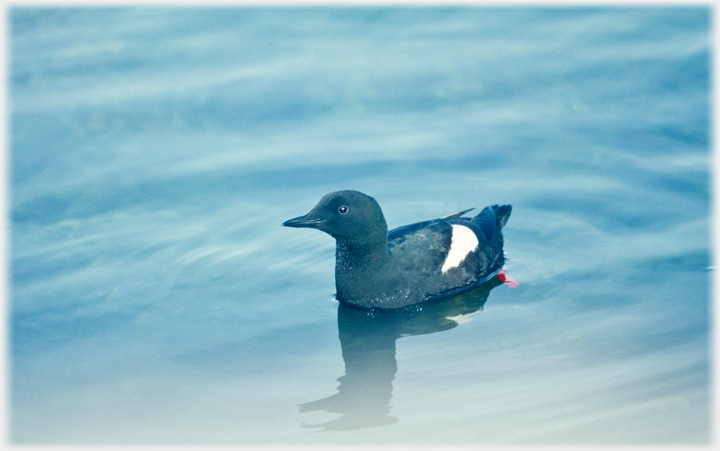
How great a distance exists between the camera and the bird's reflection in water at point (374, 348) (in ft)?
19.9

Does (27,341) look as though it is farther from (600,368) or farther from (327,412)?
(600,368)

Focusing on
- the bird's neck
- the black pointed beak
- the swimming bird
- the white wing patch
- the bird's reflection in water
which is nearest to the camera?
the bird's reflection in water

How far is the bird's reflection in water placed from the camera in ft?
19.9

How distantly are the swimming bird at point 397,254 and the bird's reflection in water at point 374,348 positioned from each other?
114 millimetres

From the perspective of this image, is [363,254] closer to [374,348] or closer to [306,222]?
[306,222]

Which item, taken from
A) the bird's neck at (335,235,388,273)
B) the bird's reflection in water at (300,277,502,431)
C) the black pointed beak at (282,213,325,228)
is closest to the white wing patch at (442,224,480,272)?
the bird's reflection in water at (300,277,502,431)

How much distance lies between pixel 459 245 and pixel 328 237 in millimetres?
1640

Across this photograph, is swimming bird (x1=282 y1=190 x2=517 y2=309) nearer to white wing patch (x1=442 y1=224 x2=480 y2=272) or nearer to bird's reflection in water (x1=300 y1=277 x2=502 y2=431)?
white wing patch (x1=442 y1=224 x2=480 y2=272)

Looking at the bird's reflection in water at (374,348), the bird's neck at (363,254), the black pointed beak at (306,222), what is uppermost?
the black pointed beak at (306,222)

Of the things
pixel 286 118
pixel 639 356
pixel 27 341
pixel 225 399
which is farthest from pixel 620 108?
pixel 27 341

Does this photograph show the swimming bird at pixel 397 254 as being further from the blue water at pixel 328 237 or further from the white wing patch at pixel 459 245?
the blue water at pixel 328 237

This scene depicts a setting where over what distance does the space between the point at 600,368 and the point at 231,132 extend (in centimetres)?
602

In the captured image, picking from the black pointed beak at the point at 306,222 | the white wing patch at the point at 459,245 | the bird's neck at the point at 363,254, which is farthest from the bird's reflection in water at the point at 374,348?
the black pointed beak at the point at 306,222

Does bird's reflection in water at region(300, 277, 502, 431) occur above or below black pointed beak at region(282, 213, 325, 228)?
below
